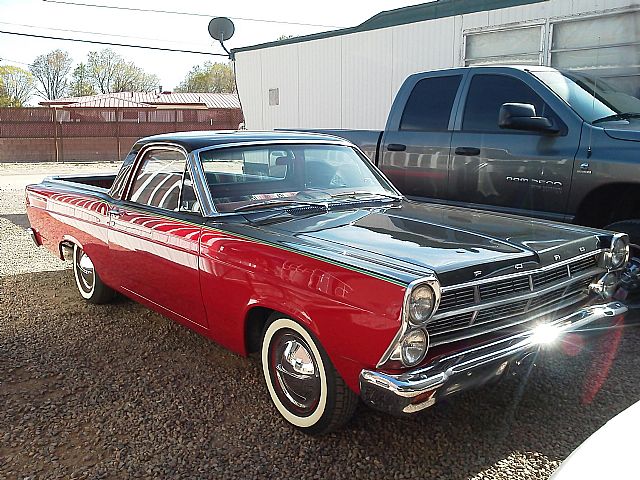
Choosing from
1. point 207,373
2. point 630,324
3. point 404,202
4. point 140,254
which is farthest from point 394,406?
point 630,324

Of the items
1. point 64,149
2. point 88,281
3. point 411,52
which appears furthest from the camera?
point 64,149

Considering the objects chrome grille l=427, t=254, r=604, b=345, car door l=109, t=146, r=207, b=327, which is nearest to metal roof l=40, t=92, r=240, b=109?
car door l=109, t=146, r=207, b=327

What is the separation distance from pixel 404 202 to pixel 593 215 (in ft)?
5.38

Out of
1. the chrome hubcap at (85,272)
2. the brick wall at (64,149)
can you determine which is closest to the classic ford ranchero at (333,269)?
the chrome hubcap at (85,272)

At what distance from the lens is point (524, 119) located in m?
4.98

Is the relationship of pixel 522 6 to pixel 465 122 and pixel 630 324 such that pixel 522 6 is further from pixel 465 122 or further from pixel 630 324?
pixel 630 324

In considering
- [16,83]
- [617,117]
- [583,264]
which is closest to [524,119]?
[617,117]

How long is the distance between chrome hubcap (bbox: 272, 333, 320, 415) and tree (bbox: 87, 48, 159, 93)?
6684 cm

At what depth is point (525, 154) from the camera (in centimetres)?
516

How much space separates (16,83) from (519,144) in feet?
205

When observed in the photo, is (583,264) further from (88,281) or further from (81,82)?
(81,82)

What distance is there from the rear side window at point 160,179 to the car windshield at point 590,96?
316cm

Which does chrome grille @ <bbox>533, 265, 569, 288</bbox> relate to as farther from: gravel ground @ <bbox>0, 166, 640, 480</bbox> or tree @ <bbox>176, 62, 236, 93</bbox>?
tree @ <bbox>176, 62, 236, 93</bbox>

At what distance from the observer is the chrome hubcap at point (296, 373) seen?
10.4 ft
